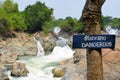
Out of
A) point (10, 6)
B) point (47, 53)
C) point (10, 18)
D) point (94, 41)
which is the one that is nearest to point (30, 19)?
point (10, 6)

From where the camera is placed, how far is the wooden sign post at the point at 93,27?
17.6ft

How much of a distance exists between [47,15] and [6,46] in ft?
64.6

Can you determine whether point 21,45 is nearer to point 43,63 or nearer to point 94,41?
point 43,63

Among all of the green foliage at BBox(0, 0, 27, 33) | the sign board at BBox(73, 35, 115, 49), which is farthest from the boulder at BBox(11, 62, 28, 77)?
the green foliage at BBox(0, 0, 27, 33)

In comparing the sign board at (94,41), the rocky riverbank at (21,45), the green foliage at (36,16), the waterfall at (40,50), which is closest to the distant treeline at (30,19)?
the green foliage at (36,16)

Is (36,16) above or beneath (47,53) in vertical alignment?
above

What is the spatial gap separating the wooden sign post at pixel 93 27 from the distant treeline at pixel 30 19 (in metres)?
42.9

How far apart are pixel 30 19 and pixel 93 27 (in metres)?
53.8

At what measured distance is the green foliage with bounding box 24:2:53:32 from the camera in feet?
190

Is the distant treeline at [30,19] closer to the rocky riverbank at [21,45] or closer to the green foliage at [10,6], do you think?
the green foliage at [10,6]

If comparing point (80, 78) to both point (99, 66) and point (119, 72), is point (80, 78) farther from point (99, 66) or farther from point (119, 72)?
point (99, 66)

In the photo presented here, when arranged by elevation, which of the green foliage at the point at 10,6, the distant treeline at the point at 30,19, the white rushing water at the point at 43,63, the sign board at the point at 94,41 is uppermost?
the green foliage at the point at 10,6

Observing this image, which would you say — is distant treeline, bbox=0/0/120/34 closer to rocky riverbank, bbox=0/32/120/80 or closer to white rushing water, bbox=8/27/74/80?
rocky riverbank, bbox=0/32/120/80

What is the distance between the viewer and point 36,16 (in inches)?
2327
